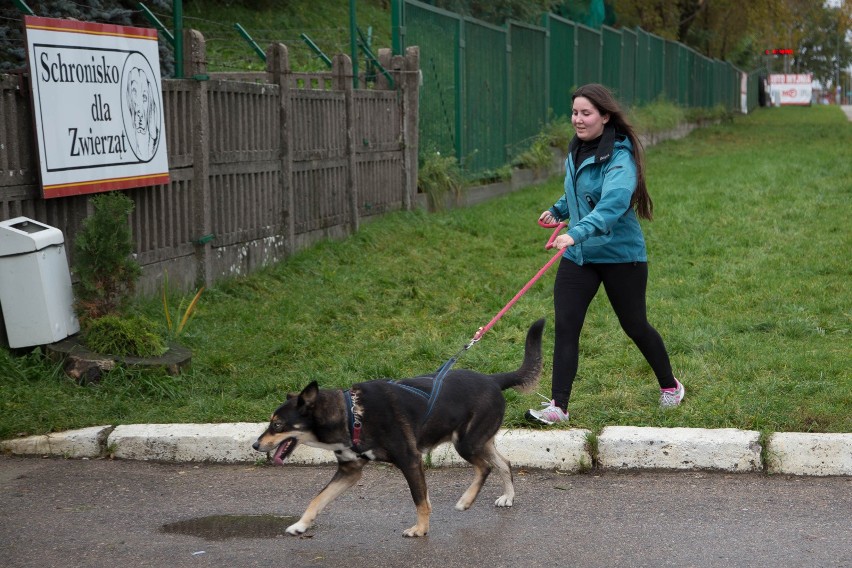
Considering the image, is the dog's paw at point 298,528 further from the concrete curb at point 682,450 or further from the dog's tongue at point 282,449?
the concrete curb at point 682,450

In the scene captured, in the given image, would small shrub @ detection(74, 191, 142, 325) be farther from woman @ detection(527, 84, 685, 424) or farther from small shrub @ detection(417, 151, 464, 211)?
small shrub @ detection(417, 151, 464, 211)

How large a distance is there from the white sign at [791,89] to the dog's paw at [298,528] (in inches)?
3109

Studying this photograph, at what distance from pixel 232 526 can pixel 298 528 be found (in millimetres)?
376

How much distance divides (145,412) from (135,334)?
0.74 m

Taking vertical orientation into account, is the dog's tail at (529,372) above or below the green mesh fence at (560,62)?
below

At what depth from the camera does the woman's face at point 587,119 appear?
5.65 metres

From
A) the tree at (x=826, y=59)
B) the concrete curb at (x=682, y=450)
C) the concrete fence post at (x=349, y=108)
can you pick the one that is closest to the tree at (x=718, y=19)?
the concrete fence post at (x=349, y=108)

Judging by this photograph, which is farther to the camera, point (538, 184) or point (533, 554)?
point (538, 184)

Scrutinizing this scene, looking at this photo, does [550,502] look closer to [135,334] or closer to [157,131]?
[135,334]

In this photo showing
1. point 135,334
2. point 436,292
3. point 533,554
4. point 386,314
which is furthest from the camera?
point 436,292

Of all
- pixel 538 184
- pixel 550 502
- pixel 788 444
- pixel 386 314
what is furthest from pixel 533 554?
pixel 538 184

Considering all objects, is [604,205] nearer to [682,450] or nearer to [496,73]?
[682,450]

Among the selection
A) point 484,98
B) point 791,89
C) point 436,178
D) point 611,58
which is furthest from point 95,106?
point 791,89

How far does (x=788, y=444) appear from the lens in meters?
5.41
